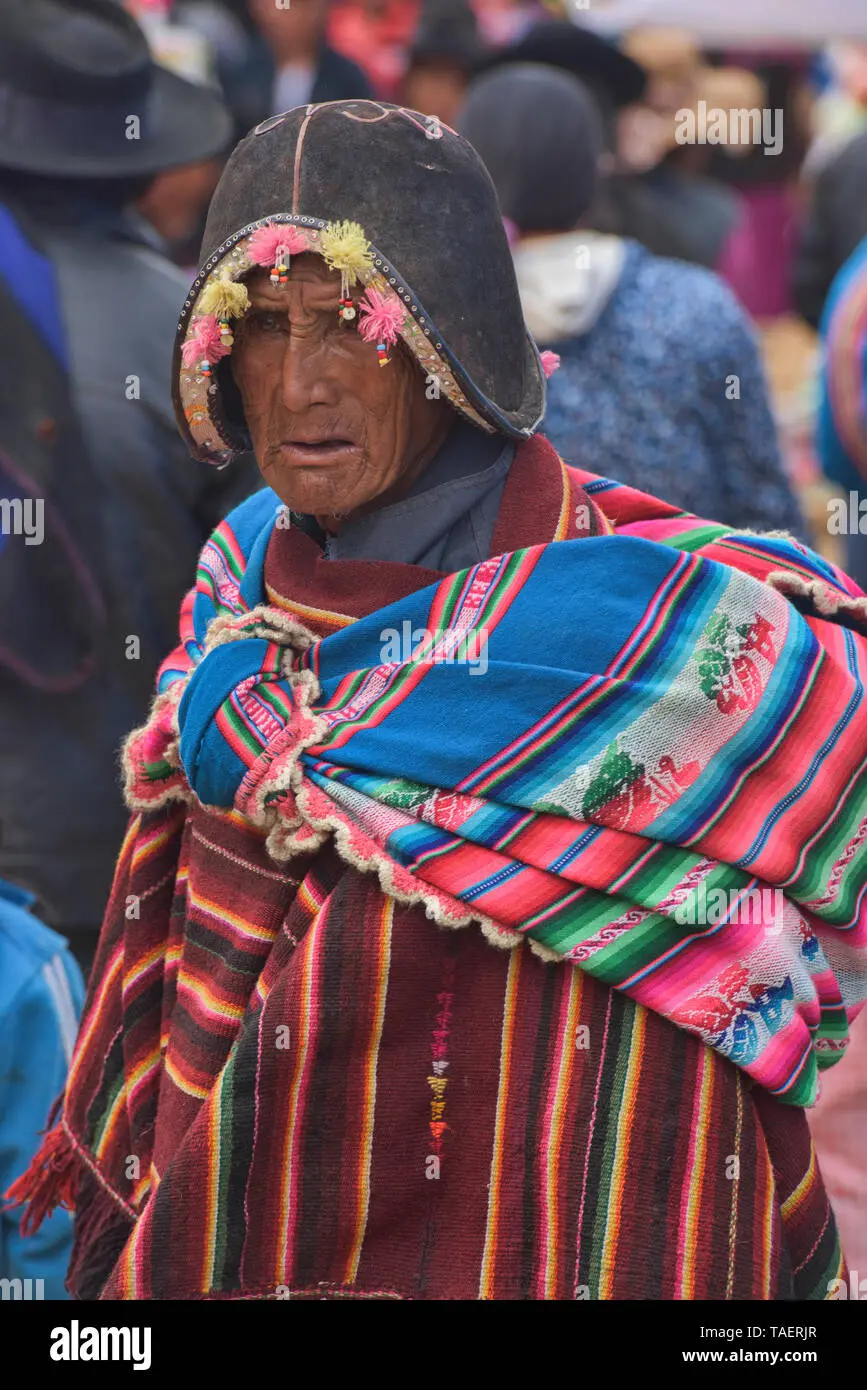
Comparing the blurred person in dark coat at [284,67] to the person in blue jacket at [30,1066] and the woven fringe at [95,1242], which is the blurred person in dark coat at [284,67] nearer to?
the person in blue jacket at [30,1066]

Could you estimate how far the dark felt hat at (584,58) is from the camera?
7.07 m

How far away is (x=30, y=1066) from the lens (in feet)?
11.3

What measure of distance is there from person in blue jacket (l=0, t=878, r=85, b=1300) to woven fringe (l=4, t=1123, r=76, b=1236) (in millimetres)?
343

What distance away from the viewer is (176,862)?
9.46 ft

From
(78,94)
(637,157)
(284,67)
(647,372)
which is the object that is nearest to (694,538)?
(647,372)

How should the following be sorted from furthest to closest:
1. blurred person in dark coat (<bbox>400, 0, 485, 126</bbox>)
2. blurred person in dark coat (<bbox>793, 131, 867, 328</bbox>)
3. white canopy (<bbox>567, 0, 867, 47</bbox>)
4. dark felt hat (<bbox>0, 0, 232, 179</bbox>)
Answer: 1. white canopy (<bbox>567, 0, 867, 47</bbox>)
2. blurred person in dark coat (<bbox>400, 0, 485, 126</bbox>)
3. blurred person in dark coat (<bbox>793, 131, 867, 328</bbox>)
4. dark felt hat (<bbox>0, 0, 232, 179</bbox>)

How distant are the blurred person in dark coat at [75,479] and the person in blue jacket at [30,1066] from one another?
0.52m

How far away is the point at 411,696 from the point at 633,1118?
0.57 m

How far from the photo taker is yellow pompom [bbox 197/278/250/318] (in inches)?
99.4

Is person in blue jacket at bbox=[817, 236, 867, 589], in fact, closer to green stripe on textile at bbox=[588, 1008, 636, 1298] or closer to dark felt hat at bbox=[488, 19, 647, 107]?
dark felt hat at bbox=[488, 19, 647, 107]

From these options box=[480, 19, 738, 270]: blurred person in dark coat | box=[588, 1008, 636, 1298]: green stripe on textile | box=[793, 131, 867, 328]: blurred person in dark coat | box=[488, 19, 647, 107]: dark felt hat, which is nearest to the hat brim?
box=[480, 19, 738, 270]: blurred person in dark coat

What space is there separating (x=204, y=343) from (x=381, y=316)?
25cm

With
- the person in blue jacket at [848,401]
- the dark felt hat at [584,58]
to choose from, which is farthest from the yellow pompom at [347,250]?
the dark felt hat at [584,58]
